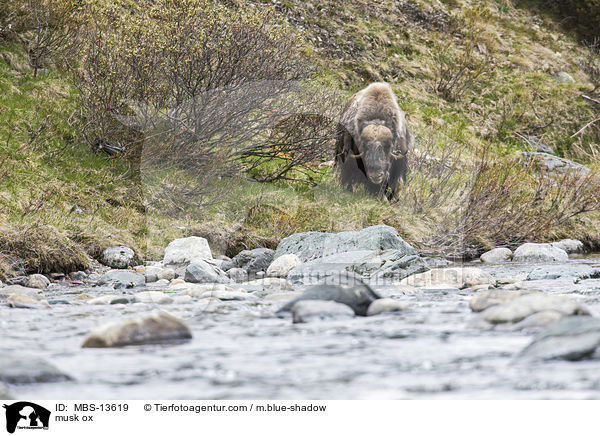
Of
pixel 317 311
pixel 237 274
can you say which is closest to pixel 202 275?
pixel 237 274

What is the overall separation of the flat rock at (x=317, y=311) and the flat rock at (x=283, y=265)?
2.65 m

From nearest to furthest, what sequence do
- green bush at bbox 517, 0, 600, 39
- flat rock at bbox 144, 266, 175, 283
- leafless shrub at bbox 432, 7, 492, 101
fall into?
flat rock at bbox 144, 266, 175, 283 → leafless shrub at bbox 432, 7, 492, 101 → green bush at bbox 517, 0, 600, 39

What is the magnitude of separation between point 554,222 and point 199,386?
8.68 metres

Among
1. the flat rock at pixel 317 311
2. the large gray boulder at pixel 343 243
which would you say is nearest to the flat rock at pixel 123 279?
the large gray boulder at pixel 343 243

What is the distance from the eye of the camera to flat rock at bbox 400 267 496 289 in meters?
4.84

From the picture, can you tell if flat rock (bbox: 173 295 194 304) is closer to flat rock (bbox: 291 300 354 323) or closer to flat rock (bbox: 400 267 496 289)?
flat rock (bbox: 291 300 354 323)

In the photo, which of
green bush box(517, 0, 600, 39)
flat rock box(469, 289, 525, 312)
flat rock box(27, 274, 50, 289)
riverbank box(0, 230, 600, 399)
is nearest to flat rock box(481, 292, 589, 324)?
riverbank box(0, 230, 600, 399)

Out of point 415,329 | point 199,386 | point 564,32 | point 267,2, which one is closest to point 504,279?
point 415,329

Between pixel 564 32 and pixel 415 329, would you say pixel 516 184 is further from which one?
pixel 564 32

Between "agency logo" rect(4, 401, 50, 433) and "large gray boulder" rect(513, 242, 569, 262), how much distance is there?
680cm

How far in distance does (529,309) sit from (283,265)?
3336mm

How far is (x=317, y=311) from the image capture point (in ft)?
10.2

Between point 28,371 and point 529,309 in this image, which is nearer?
point 28,371

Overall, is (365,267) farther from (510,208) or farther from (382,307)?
(510,208)
